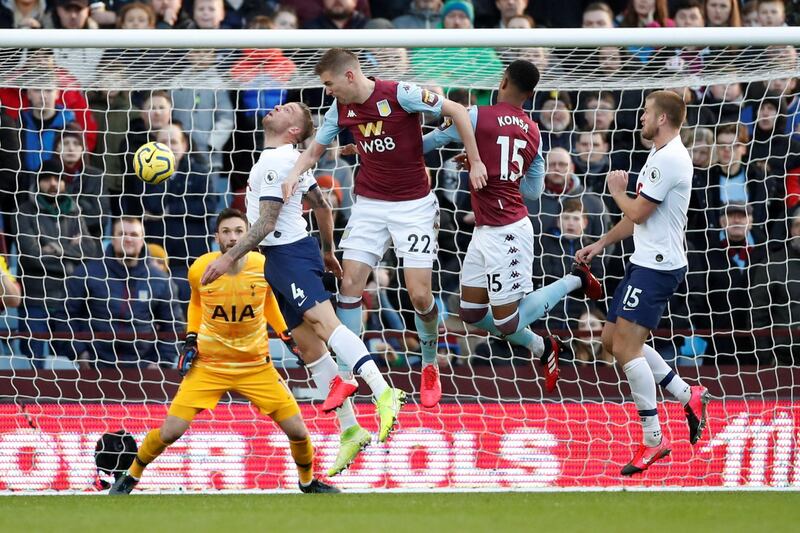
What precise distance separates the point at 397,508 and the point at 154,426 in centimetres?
305

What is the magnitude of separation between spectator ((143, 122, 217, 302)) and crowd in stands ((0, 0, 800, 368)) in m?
0.02

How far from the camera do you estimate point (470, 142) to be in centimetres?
786

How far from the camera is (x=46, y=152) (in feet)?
33.6

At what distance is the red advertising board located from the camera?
9.20 meters

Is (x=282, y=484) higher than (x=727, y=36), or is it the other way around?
(x=727, y=36)

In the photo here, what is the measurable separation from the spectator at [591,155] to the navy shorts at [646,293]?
7.31 feet

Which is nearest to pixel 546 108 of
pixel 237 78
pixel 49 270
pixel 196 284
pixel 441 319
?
pixel 441 319

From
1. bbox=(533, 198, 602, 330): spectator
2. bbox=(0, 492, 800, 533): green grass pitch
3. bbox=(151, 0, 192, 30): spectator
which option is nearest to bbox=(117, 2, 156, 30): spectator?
bbox=(151, 0, 192, 30): spectator

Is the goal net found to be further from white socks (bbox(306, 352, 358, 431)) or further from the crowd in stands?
white socks (bbox(306, 352, 358, 431))

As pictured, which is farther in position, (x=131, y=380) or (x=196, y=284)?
(x=131, y=380)

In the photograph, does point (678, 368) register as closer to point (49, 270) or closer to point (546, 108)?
point (546, 108)

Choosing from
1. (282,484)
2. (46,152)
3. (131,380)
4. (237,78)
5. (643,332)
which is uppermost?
(237,78)

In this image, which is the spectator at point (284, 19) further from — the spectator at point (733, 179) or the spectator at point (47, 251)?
the spectator at point (733, 179)

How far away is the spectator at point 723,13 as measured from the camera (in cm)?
1167
